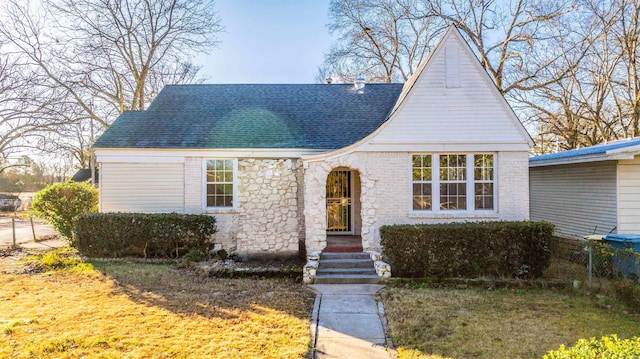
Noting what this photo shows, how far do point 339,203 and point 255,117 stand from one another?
185 inches

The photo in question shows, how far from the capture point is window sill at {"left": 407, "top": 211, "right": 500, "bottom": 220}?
10.2 metres

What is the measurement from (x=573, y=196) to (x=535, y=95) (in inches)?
537

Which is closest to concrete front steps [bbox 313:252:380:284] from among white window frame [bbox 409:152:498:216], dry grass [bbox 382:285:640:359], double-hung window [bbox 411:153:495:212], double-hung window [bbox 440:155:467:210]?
dry grass [bbox 382:285:640:359]

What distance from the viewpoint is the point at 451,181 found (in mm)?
10320

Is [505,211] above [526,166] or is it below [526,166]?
below

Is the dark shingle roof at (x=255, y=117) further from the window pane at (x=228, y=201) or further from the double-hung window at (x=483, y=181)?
the double-hung window at (x=483, y=181)

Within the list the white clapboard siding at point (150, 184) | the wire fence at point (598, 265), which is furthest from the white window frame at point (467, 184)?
the white clapboard siding at point (150, 184)

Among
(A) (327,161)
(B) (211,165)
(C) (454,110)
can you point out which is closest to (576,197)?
(C) (454,110)

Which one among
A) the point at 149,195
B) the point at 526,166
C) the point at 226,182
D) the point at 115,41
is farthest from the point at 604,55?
the point at 115,41

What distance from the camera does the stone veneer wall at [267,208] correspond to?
11.2 metres

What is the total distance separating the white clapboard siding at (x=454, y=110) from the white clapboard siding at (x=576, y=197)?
281 cm

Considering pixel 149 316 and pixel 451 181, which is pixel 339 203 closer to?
pixel 451 181

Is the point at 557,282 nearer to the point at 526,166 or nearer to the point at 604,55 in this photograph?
the point at 526,166

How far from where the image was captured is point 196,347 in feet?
16.9
